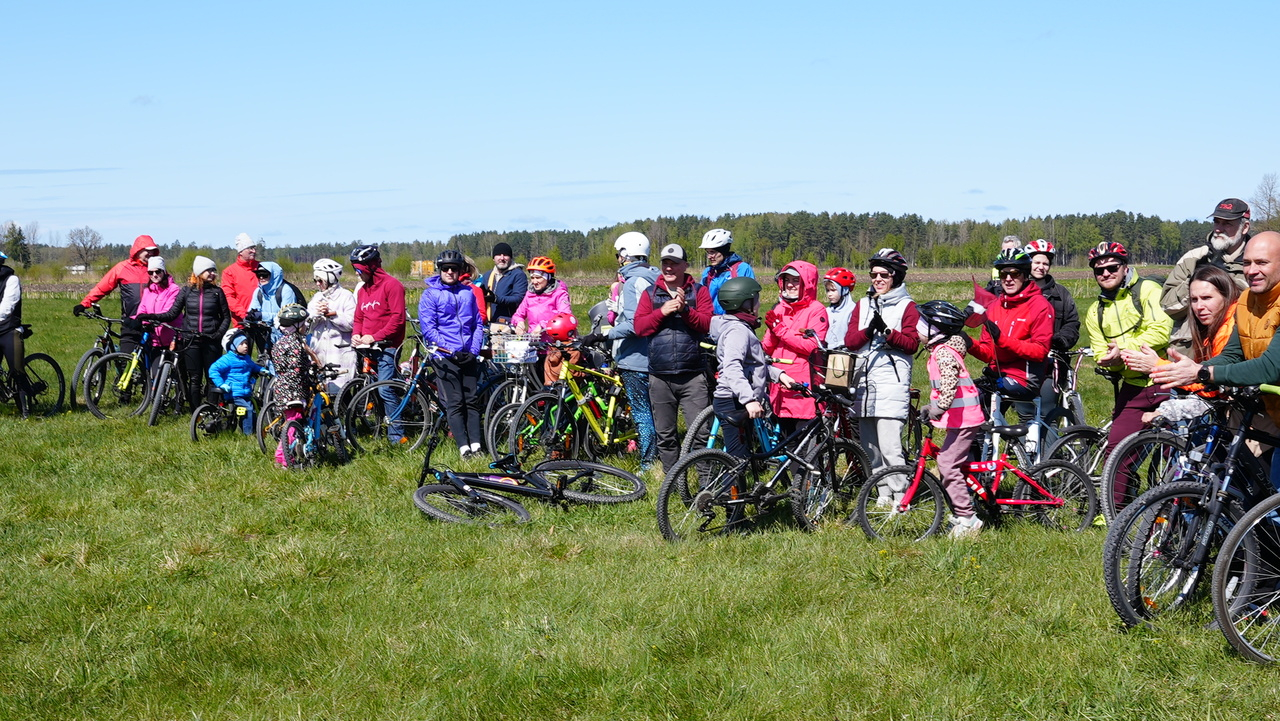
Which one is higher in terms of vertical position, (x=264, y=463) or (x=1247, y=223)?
(x=1247, y=223)

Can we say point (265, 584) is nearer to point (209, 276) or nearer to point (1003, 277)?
point (1003, 277)

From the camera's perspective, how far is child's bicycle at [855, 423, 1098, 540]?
6.69 m

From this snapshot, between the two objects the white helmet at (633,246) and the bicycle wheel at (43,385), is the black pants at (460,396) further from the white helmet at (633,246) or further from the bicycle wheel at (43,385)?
the bicycle wheel at (43,385)

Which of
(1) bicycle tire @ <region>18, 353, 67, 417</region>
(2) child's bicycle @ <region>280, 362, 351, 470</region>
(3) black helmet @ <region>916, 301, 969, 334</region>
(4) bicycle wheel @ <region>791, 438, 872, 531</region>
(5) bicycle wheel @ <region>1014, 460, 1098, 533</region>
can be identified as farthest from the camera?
(1) bicycle tire @ <region>18, 353, 67, 417</region>

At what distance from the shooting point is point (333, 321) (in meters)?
10.9

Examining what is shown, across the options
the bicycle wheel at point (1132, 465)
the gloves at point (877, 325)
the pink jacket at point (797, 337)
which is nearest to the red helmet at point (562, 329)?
the pink jacket at point (797, 337)

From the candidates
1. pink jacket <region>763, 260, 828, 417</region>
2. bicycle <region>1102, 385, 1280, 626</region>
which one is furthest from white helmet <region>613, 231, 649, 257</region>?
bicycle <region>1102, 385, 1280, 626</region>

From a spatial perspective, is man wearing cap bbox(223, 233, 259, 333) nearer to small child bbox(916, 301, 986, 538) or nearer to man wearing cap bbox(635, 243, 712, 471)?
man wearing cap bbox(635, 243, 712, 471)

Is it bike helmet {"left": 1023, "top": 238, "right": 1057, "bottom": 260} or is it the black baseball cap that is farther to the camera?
bike helmet {"left": 1023, "top": 238, "right": 1057, "bottom": 260}

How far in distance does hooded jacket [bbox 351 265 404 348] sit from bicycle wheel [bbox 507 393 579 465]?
7.93 ft

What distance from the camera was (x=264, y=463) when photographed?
941cm

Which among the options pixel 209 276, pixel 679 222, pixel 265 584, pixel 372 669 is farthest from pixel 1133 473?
pixel 679 222

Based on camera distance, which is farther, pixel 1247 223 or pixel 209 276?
pixel 209 276

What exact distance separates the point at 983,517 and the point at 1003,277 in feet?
6.13
